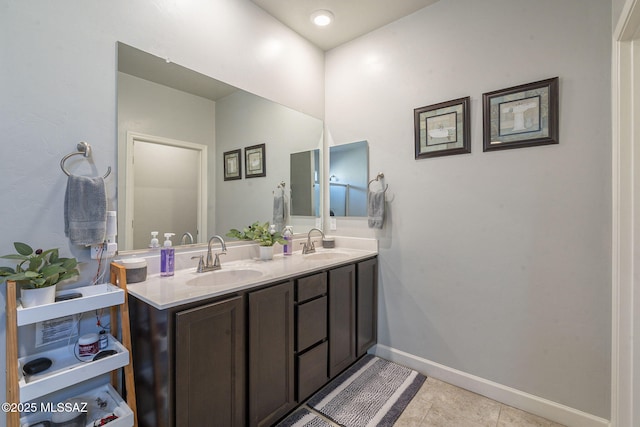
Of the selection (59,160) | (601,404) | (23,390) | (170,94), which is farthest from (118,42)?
(601,404)

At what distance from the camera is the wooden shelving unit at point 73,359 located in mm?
1009

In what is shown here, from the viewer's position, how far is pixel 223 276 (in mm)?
1711

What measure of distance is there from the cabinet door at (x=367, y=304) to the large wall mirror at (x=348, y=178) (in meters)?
0.49

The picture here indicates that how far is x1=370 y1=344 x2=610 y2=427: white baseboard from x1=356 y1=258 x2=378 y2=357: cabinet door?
21 centimetres

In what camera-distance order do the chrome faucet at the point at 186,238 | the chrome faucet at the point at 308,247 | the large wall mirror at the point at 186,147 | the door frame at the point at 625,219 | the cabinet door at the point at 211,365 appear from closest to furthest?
the cabinet door at the point at 211,365, the door frame at the point at 625,219, the large wall mirror at the point at 186,147, the chrome faucet at the point at 186,238, the chrome faucet at the point at 308,247

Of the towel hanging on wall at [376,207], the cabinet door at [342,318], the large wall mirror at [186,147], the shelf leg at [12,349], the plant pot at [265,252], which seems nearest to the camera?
the shelf leg at [12,349]

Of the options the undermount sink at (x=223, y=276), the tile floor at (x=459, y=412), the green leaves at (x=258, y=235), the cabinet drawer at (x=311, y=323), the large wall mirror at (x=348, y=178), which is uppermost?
the large wall mirror at (x=348, y=178)

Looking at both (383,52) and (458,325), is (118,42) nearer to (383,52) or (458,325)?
(383,52)

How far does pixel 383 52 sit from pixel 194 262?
7.09 feet

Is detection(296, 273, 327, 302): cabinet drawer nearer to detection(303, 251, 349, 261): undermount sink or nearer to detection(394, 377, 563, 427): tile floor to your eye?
detection(303, 251, 349, 261): undermount sink

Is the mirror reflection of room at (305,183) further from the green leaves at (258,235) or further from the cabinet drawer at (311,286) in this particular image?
the cabinet drawer at (311,286)

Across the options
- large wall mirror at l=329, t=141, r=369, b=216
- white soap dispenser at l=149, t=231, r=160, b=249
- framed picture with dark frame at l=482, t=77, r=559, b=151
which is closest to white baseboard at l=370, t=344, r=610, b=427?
large wall mirror at l=329, t=141, r=369, b=216

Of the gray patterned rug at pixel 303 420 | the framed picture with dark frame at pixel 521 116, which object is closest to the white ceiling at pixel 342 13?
the framed picture with dark frame at pixel 521 116

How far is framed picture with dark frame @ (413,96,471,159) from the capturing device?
6.42 feet
